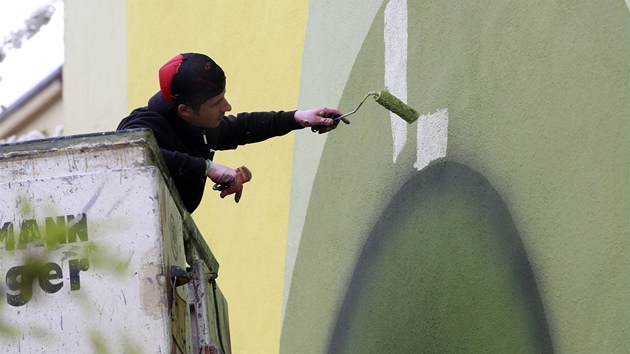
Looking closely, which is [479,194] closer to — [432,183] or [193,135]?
[432,183]

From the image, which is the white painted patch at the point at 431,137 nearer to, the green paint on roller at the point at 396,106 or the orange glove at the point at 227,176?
the green paint on roller at the point at 396,106

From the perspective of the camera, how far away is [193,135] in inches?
182

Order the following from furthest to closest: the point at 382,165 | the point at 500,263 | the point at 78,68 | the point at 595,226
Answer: the point at 78,68 → the point at 382,165 → the point at 500,263 → the point at 595,226

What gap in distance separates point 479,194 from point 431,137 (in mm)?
477

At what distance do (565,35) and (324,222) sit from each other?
86.8 inches

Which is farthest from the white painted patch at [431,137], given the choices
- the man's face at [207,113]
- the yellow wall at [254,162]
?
the yellow wall at [254,162]

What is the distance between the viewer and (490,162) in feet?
14.4

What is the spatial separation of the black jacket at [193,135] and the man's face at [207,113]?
35 mm

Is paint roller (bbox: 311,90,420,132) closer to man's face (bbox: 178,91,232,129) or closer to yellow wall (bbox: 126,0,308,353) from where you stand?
man's face (bbox: 178,91,232,129)

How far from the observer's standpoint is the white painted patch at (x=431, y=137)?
4.77 m

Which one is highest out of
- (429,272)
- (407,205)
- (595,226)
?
(407,205)

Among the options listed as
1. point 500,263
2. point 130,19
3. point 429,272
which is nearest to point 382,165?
point 429,272

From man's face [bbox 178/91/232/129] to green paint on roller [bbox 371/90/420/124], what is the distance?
63 centimetres

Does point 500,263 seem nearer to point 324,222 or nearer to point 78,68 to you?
point 324,222
